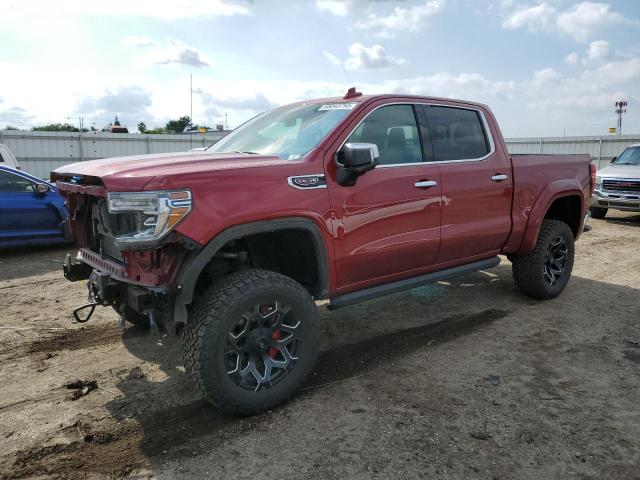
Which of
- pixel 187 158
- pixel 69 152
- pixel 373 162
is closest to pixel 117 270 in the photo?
pixel 187 158

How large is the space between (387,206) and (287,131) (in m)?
1.00

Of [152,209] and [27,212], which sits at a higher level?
[152,209]

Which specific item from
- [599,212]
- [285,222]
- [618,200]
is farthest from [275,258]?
[599,212]

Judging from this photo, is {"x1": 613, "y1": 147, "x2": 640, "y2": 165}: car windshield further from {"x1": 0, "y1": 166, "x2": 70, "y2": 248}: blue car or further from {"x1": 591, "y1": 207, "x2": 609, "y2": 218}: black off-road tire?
{"x1": 0, "y1": 166, "x2": 70, "y2": 248}: blue car

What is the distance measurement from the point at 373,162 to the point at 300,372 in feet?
4.93

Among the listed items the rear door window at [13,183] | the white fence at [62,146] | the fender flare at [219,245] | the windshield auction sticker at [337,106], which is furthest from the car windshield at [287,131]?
the white fence at [62,146]

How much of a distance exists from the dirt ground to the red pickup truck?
0.37 metres

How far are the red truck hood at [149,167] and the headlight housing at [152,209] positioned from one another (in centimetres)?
6

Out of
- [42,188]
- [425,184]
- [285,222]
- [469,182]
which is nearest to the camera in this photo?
[285,222]

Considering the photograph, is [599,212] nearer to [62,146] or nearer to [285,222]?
[285,222]

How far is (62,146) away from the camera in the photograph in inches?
642

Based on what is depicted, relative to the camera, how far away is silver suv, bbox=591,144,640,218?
37.4 ft

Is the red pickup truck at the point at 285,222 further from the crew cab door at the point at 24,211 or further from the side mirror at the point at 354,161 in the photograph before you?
the crew cab door at the point at 24,211

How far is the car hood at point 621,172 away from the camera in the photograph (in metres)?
11.6
